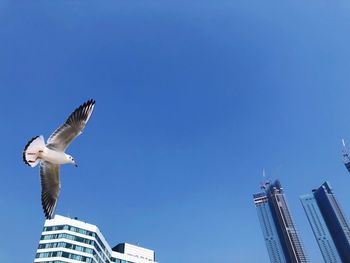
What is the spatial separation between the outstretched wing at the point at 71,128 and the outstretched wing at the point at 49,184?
2.93 ft

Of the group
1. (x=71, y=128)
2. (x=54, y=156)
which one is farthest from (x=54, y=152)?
(x=71, y=128)

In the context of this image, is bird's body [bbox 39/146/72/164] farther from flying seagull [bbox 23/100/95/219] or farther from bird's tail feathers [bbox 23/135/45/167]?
bird's tail feathers [bbox 23/135/45/167]

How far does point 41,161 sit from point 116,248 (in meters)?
120

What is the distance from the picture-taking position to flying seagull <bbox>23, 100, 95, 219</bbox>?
13.1 meters

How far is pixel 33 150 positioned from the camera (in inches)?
507

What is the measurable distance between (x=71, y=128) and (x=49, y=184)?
2.73 m

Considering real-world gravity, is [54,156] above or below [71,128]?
below

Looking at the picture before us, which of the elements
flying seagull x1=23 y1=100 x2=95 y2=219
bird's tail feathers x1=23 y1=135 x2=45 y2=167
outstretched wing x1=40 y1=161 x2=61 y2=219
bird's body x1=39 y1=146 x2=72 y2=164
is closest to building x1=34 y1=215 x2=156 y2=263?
Answer: outstretched wing x1=40 y1=161 x2=61 y2=219

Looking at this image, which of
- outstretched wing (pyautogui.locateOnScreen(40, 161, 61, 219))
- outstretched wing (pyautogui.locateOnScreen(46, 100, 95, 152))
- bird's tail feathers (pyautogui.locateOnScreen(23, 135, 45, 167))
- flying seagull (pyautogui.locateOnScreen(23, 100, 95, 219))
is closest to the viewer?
bird's tail feathers (pyautogui.locateOnScreen(23, 135, 45, 167))

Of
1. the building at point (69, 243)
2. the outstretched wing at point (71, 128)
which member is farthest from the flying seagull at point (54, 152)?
the building at point (69, 243)

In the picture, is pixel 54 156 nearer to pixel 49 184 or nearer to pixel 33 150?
pixel 33 150

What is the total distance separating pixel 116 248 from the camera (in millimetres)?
124562

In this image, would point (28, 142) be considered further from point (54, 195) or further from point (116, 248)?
point (116, 248)

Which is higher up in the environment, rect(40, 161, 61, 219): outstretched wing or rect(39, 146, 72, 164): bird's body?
rect(39, 146, 72, 164): bird's body
